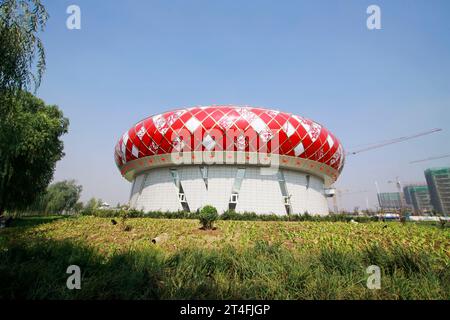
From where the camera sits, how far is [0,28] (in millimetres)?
5520

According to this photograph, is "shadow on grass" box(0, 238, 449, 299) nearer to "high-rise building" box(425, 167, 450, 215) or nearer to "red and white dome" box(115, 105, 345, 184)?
"red and white dome" box(115, 105, 345, 184)

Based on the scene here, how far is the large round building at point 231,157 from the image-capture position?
2344 centimetres

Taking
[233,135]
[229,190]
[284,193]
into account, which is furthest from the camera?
[284,193]

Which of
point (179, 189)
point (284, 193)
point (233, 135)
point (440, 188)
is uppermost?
point (440, 188)

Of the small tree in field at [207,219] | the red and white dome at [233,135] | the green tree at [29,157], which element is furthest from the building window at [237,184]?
the green tree at [29,157]

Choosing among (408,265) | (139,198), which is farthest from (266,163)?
(408,265)

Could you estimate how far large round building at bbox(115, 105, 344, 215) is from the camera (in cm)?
2344

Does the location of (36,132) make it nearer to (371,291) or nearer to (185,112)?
(185,112)

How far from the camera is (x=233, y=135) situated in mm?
23125

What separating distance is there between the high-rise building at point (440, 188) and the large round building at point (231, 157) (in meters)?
87.4

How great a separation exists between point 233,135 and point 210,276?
18803 millimetres

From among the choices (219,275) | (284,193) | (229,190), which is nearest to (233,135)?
(229,190)

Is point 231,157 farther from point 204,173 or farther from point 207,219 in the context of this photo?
point 207,219
